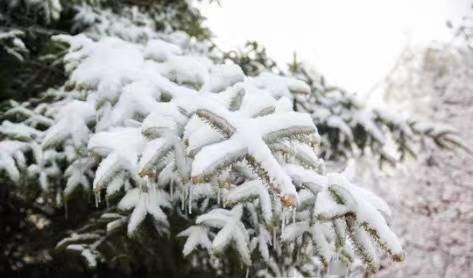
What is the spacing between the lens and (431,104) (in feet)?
51.9

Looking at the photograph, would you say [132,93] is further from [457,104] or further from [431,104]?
[431,104]

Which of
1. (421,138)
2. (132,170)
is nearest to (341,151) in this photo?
(421,138)

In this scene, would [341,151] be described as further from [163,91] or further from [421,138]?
[163,91]

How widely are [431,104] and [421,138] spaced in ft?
44.0

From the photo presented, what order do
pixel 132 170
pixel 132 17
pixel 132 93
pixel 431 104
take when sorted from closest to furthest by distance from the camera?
pixel 132 170 → pixel 132 93 → pixel 132 17 → pixel 431 104

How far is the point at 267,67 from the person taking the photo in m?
3.71

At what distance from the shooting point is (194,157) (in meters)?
1.39

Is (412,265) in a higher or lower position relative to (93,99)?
lower

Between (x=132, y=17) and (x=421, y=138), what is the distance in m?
2.65

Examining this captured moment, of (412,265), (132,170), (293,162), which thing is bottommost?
(412,265)

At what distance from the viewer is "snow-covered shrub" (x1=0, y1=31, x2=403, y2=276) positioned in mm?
1360

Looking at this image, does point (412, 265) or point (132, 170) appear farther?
point (412, 265)

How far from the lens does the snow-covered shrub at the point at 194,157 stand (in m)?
1.36

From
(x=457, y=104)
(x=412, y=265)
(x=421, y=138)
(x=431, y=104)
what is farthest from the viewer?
(x=431, y=104)
